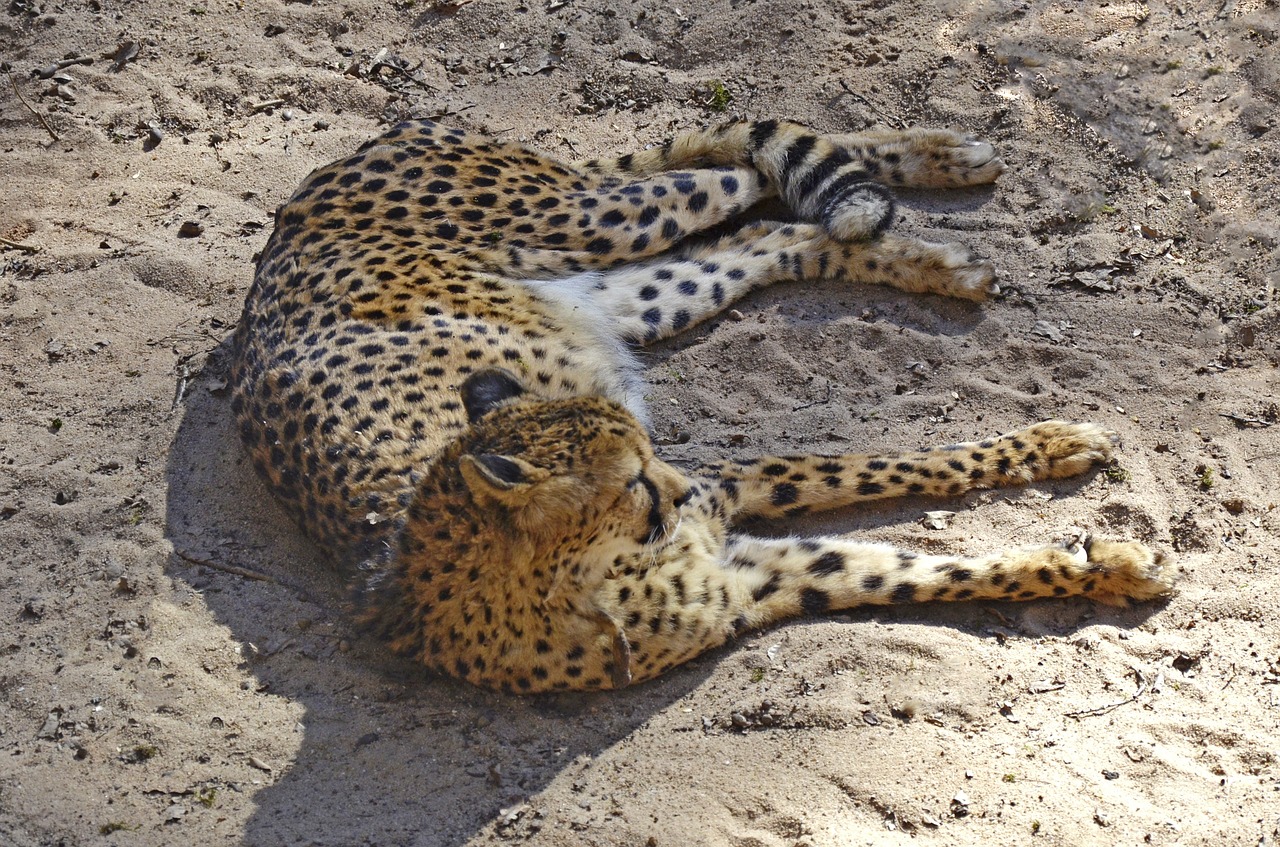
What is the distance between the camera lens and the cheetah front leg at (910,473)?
445 centimetres

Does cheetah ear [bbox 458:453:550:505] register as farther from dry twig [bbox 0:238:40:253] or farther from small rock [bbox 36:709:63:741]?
dry twig [bbox 0:238:40:253]

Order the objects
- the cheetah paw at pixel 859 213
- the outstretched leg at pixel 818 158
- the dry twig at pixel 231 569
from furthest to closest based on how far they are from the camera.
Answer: the outstretched leg at pixel 818 158, the cheetah paw at pixel 859 213, the dry twig at pixel 231 569

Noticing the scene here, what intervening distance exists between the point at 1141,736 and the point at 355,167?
3694 mm

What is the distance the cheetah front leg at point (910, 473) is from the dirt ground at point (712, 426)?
10 centimetres

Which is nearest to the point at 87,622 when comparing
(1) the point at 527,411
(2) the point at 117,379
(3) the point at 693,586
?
(2) the point at 117,379

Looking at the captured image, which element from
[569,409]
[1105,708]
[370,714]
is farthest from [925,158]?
[370,714]

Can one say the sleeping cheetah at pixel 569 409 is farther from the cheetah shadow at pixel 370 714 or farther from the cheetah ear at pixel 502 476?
the cheetah shadow at pixel 370 714

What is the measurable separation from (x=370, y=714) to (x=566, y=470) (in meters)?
1.12

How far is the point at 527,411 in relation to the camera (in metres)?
3.66

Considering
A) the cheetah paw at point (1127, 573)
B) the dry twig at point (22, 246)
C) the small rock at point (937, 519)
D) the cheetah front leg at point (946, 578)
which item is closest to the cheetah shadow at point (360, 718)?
the cheetah front leg at point (946, 578)

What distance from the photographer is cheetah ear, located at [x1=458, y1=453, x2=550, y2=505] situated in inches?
130

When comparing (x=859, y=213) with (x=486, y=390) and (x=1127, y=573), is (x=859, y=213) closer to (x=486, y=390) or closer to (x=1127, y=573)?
(x=1127, y=573)

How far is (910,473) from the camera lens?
4.46 m

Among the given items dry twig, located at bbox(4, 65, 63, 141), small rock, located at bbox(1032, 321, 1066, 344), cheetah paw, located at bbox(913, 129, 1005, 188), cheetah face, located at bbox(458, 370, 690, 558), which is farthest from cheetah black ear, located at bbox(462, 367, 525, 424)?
dry twig, located at bbox(4, 65, 63, 141)
